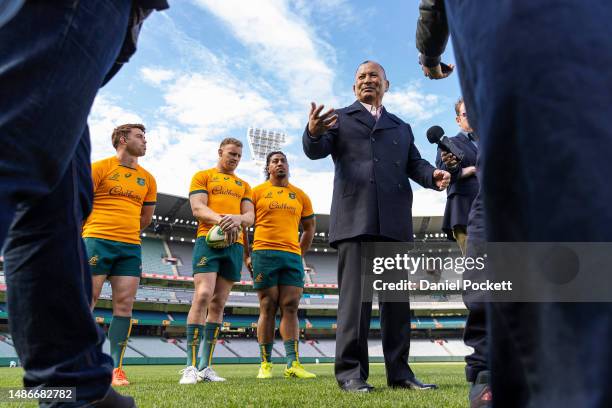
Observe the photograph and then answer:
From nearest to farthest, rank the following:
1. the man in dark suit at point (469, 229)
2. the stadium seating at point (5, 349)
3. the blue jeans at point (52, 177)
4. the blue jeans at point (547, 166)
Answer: the blue jeans at point (547, 166), the blue jeans at point (52, 177), the man in dark suit at point (469, 229), the stadium seating at point (5, 349)

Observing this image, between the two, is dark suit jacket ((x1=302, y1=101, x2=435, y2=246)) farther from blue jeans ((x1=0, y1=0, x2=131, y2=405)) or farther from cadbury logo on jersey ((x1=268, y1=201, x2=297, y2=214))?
cadbury logo on jersey ((x1=268, y1=201, x2=297, y2=214))

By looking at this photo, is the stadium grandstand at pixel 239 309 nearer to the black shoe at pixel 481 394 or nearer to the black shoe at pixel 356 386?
the black shoe at pixel 356 386

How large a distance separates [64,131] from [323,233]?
127ft

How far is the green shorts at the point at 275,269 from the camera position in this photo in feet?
19.8

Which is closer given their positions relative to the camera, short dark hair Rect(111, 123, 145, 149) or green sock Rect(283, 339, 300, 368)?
short dark hair Rect(111, 123, 145, 149)

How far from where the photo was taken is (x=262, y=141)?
37.7 metres

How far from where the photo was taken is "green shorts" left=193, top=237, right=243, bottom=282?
5.21 meters

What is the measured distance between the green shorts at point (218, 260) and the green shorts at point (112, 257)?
2.16 feet

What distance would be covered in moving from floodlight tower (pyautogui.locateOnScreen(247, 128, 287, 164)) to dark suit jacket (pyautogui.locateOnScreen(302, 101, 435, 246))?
3370cm

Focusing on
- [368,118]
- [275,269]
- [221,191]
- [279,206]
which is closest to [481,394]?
[368,118]

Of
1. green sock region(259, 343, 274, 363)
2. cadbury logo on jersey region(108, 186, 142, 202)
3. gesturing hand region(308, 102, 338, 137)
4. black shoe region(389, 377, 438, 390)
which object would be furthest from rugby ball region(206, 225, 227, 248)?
black shoe region(389, 377, 438, 390)

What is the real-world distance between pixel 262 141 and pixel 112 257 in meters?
33.4

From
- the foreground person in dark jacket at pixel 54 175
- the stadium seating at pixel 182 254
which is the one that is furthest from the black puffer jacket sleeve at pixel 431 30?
the stadium seating at pixel 182 254

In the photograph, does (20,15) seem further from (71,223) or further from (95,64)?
(71,223)
